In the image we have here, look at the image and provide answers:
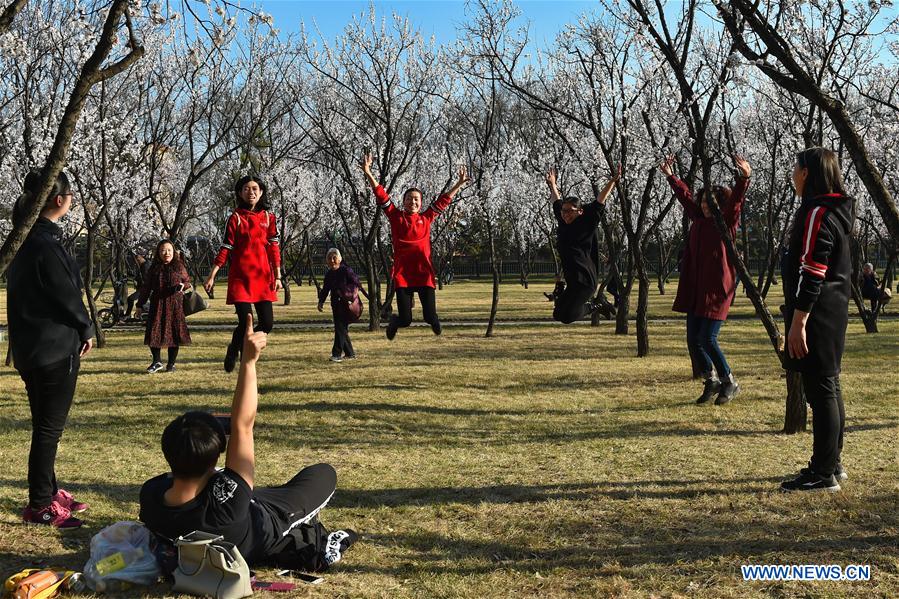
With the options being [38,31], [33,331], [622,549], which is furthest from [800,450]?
[38,31]

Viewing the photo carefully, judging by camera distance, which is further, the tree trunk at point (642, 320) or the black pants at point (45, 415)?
the tree trunk at point (642, 320)

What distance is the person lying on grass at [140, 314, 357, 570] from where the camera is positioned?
11.1ft

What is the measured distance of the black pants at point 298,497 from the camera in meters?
3.77

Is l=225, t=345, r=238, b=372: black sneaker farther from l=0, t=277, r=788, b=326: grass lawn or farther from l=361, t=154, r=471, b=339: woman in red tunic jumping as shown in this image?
l=0, t=277, r=788, b=326: grass lawn

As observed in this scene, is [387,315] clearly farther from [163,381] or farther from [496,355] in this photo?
[163,381]

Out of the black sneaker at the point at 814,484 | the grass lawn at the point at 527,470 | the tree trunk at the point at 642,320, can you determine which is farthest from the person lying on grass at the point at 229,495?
the tree trunk at the point at 642,320

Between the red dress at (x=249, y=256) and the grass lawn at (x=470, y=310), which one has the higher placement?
the red dress at (x=249, y=256)

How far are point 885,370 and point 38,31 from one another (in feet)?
45.4

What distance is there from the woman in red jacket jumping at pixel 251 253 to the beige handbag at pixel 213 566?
182 inches

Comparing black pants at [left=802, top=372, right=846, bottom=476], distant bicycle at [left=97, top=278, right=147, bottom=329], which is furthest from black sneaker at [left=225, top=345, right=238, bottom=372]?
distant bicycle at [left=97, top=278, right=147, bottom=329]

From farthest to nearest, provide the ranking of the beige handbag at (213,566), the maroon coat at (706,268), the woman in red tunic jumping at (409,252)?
the woman in red tunic jumping at (409,252) → the maroon coat at (706,268) → the beige handbag at (213,566)

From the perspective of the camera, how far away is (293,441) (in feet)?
21.9

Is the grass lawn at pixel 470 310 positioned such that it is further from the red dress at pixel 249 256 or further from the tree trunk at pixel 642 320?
the red dress at pixel 249 256

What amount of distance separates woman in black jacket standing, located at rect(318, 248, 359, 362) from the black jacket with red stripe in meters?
8.41
